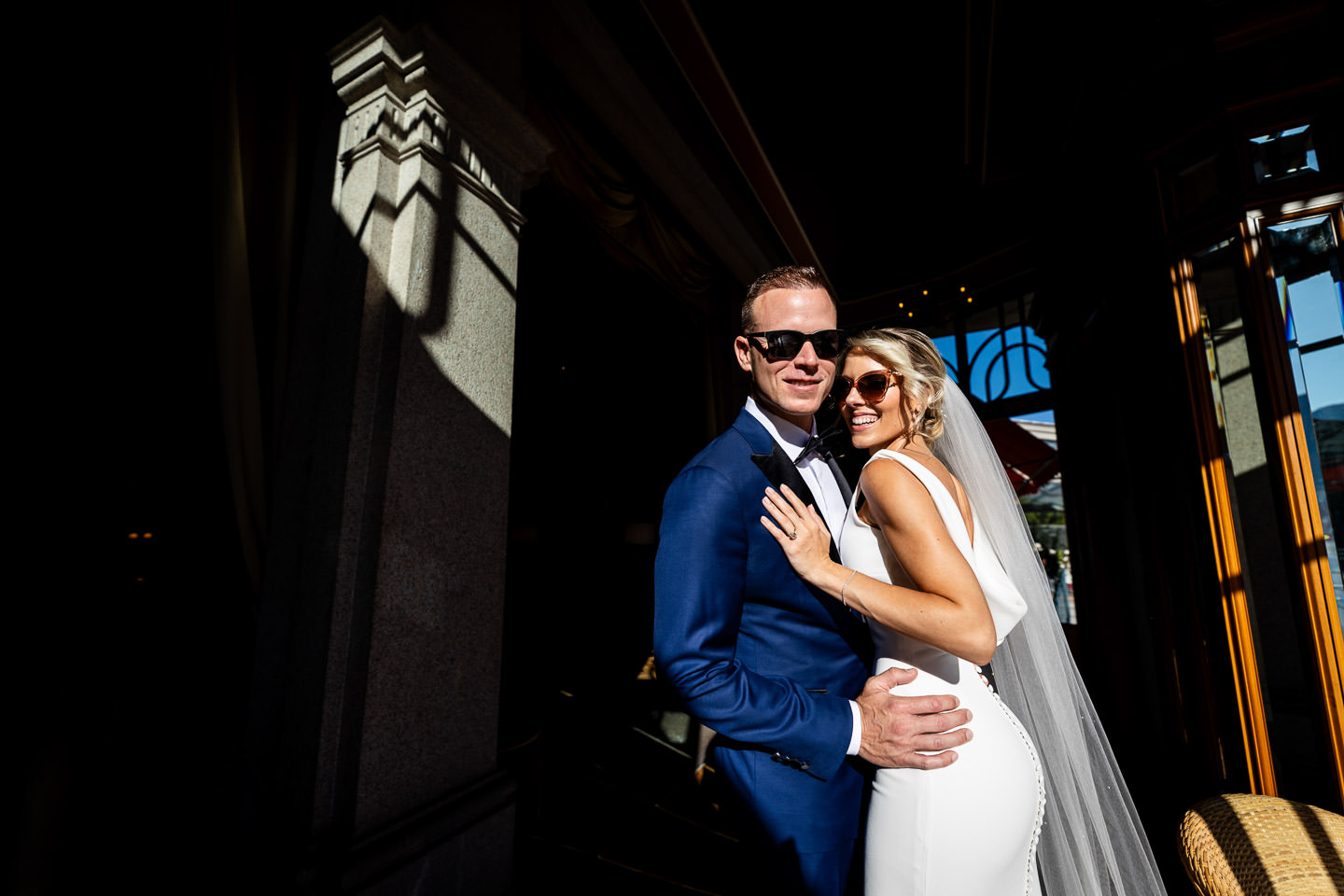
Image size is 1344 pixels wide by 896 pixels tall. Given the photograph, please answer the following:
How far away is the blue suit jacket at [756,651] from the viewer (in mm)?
1092

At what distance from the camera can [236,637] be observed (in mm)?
2092

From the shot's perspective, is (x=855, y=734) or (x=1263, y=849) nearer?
(x=855, y=734)

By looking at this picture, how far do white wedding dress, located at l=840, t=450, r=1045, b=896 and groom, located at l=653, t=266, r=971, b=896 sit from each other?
0.06 meters

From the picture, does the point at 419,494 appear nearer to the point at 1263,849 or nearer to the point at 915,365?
the point at 915,365

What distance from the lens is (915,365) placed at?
5.24ft

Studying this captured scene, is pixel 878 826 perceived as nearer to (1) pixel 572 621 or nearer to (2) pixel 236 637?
(2) pixel 236 637

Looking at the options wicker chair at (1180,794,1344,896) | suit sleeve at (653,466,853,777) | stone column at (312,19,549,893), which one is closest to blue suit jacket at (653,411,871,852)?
suit sleeve at (653,466,853,777)

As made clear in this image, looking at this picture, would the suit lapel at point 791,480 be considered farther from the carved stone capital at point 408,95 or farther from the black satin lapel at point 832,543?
the carved stone capital at point 408,95

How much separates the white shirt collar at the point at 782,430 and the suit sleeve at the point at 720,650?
0.30m

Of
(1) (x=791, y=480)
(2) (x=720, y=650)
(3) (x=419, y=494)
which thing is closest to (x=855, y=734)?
(2) (x=720, y=650)

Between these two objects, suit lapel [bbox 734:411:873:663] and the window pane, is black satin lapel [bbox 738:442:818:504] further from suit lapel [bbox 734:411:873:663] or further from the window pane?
the window pane

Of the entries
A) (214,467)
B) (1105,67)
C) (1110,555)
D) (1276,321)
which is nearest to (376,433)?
(214,467)

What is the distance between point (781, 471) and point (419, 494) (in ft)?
4.97

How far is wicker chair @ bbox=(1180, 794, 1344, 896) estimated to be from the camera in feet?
5.41
